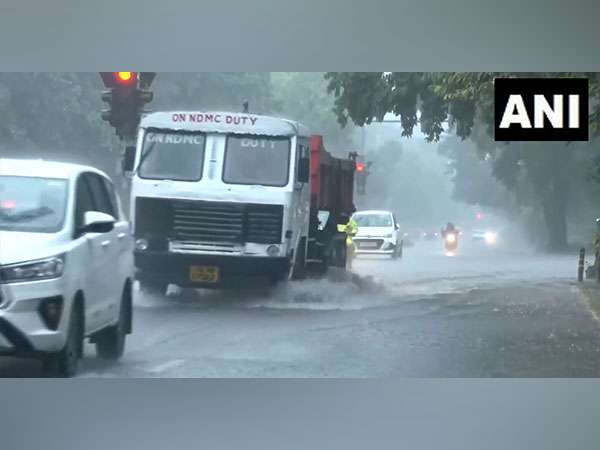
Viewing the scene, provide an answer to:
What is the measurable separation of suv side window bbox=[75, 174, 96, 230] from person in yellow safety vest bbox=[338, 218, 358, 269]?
81.1 inches

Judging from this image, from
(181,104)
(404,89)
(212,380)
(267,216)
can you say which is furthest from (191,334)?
(404,89)

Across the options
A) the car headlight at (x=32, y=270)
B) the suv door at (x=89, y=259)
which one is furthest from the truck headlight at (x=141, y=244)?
the car headlight at (x=32, y=270)

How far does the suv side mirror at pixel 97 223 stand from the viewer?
36.2 feet

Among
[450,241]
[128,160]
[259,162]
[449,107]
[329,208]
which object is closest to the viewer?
[128,160]

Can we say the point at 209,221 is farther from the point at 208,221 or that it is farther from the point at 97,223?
the point at 97,223

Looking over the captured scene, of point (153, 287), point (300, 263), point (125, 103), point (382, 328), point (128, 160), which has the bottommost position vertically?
point (382, 328)

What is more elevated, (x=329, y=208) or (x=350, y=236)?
(x=329, y=208)

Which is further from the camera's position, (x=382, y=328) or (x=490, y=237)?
(x=490, y=237)

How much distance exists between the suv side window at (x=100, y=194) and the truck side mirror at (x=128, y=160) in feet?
0.82

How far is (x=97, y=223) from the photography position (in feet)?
36.5

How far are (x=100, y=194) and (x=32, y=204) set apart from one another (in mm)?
554

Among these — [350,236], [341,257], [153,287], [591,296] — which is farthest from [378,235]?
[153,287]
